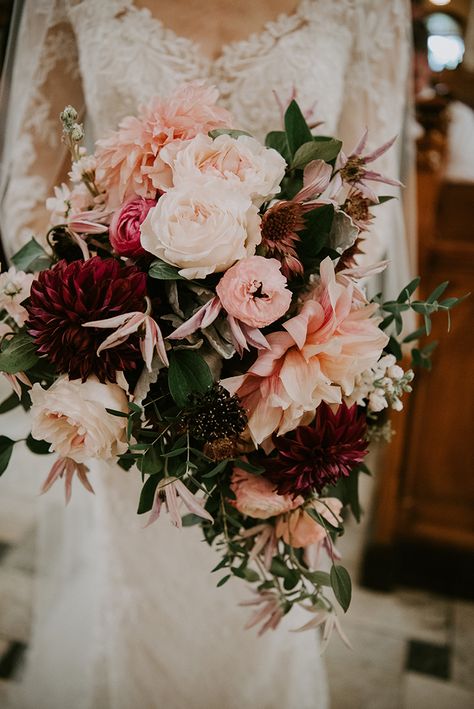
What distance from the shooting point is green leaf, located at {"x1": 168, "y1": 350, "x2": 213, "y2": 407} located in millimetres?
730

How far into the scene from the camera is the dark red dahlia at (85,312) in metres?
0.70

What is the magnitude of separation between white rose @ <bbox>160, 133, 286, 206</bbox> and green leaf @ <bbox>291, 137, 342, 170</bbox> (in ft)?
0.18

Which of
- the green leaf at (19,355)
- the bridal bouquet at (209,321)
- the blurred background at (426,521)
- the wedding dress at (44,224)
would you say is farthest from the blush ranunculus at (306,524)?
the blurred background at (426,521)

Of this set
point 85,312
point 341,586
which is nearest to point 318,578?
point 341,586

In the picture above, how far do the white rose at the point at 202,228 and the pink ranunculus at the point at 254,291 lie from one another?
0.8 inches

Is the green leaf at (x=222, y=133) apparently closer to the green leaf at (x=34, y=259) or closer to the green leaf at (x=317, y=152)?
the green leaf at (x=317, y=152)

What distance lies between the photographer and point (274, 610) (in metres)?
0.97

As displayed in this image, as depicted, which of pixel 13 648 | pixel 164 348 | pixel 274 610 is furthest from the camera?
pixel 13 648

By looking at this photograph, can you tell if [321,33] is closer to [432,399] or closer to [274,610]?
[274,610]

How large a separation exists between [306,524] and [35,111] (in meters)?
0.98

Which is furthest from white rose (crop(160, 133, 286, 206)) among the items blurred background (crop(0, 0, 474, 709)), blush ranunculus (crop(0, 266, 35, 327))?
blurred background (crop(0, 0, 474, 709))

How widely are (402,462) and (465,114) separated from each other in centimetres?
134

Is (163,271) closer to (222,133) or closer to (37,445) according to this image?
(222,133)

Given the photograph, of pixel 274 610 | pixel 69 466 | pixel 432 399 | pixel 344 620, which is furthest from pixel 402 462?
pixel 69 466
